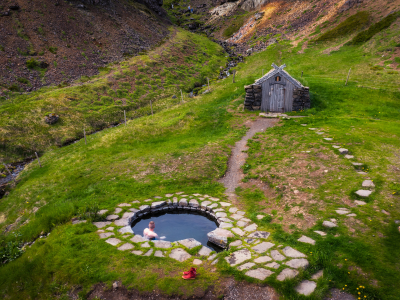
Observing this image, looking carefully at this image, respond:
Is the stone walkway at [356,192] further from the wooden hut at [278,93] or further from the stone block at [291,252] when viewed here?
the wooden hut at [278,93]

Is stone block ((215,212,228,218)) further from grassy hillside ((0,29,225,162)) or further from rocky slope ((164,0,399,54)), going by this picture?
rocky slope ((164,0,399,54))

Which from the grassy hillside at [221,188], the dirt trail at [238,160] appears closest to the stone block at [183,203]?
the grassy hillside at [221,188]

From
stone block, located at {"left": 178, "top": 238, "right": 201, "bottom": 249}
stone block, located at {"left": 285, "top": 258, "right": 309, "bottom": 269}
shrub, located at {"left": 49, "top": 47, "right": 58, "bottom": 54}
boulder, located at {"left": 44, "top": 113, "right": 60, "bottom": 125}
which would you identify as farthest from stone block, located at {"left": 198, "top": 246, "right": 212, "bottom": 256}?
shrub, located at {"left": 49, "top": 47, "right": 58, "bottom": 54}

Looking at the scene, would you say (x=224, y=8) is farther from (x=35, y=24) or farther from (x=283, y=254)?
(x=283, y=254)

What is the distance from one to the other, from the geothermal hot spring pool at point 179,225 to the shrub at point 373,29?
37.6 m

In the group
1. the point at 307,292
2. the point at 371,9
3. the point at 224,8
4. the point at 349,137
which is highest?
the point at 224,8

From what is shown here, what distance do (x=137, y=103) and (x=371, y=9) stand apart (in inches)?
1555

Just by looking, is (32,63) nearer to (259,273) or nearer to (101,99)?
(101,99)

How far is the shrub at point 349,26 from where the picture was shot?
124 feet

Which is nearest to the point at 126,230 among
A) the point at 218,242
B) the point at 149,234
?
the point at 149,234

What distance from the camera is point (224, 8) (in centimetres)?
8544

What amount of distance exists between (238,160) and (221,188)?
3.15m

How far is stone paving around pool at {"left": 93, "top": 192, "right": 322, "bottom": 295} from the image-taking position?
295 inches

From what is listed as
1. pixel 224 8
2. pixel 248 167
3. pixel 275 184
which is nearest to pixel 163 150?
pixel 248 167
